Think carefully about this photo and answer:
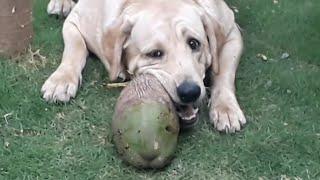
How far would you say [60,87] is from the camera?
3.44 m

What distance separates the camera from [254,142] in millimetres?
3197

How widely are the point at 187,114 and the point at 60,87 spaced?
643 mm

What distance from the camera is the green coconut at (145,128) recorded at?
9.39ft

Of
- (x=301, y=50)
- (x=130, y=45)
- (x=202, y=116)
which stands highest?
(x=130, y=45)

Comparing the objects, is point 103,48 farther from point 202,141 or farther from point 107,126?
point 202,141

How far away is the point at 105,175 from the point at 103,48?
733mm

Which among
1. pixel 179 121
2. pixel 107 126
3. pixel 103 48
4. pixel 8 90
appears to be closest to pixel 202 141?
pixel 179 121

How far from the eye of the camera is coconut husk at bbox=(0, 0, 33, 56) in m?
3.69

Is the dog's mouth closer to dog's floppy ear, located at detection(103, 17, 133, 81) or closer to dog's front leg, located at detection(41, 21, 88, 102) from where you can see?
dog's floppy ear, located at detection(103, 17, 133, 81)

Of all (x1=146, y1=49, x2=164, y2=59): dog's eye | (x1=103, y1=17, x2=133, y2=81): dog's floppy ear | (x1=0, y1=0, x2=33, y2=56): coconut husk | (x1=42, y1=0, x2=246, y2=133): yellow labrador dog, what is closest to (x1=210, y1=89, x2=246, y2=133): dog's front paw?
(x1=42, y1=0, x2=246, y2=133): yellow labrador dog

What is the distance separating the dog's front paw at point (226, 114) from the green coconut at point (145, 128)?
0.31 metres

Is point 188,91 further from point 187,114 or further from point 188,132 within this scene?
point 188,132

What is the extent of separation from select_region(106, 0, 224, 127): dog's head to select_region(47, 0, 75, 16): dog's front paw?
2.98 feet

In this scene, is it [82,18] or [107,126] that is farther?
[82,18]
